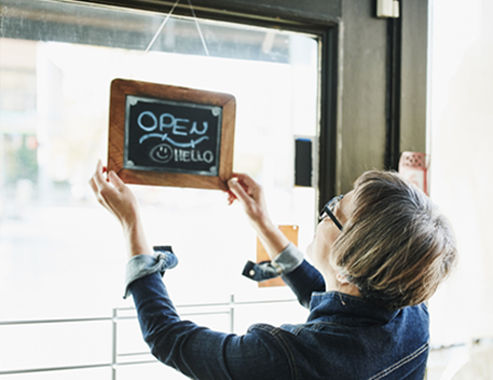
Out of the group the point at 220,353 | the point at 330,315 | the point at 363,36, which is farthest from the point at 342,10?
the point at 220,353

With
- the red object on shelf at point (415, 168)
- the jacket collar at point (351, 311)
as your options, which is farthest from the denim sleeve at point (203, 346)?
the red object on shelf at point (415, 168)

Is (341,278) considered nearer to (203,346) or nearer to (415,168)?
(203,346)

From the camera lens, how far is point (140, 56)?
103cm

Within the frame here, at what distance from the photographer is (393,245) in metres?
0.79

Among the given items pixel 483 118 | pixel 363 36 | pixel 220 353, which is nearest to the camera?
pixel 220 353

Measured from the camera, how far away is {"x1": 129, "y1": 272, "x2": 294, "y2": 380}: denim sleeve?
0.76m

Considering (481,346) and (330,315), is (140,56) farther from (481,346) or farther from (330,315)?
(481,346)

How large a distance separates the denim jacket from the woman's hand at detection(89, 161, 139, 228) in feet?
0.32

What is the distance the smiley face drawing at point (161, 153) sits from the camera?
0.96 meters

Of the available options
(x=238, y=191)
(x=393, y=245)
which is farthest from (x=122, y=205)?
(x=393, y=245)

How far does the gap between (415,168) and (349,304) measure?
554mm

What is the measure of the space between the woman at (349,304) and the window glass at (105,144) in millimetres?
150

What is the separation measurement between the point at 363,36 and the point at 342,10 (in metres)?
0.09

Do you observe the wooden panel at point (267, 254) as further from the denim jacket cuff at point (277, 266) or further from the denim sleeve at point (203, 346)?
the denim sleeve at point (203, 346)
